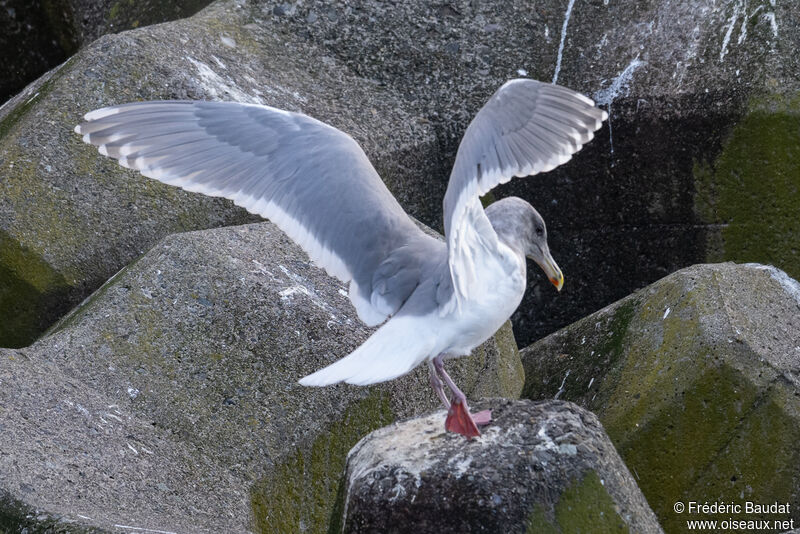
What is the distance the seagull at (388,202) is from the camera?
287cm

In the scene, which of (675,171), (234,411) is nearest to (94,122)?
(234,411)

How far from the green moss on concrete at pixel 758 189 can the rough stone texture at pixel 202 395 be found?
5.36 feet

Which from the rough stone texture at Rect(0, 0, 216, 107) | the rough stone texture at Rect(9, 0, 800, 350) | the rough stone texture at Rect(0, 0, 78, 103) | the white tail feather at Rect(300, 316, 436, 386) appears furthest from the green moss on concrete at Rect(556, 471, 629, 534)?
the rough stone texture at Rect(0, 0, 78, 103)

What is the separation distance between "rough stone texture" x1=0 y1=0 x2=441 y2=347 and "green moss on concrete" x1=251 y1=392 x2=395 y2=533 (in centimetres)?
128

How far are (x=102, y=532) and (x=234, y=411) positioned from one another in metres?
0.96

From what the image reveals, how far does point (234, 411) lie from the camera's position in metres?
3.57

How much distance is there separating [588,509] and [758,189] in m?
2.84

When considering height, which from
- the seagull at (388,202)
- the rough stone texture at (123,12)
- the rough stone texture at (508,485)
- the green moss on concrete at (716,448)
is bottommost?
the green moss on concrete at (716,448)

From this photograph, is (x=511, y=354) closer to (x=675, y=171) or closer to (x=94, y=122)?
(x=675, y=171)

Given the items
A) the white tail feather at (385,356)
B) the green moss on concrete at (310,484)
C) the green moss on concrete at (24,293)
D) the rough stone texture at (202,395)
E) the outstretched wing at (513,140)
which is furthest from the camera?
the green moss on concrete at (24,293)

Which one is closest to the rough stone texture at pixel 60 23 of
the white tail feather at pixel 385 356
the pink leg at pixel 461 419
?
the white tail feather at pixel 385 356

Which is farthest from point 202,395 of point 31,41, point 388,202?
point 31,41

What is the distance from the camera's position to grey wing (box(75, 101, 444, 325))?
330 centimetres

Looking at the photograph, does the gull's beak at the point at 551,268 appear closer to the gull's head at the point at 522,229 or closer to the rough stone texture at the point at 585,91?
the gull's head at the point at 522,229
